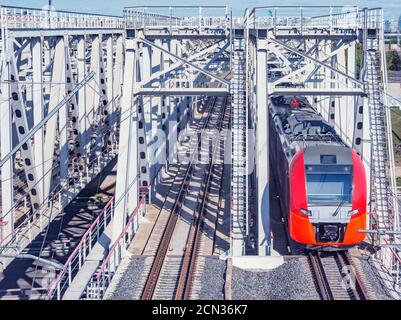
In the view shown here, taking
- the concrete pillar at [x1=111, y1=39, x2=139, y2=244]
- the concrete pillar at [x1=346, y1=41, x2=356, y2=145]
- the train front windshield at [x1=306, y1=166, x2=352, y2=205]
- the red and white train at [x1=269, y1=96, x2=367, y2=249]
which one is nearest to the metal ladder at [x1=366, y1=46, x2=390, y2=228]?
the red and white train at [x1=269, y1=96, x2=367, y2=249]

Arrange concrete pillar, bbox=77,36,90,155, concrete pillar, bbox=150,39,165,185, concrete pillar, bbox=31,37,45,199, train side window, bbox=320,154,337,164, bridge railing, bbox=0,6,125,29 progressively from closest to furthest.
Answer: train side window, bbox=320,154,337,164
bridge railing, bbox=0,6,125,29
concrete pillar, bbox=31,37,45,199
concrete pillar, bbox=77,36,90,155
concrete pillar, bbox=150,39,165,185

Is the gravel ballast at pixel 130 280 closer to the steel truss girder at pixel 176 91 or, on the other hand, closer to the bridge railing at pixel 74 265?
the bridge railing at pixel 74 265

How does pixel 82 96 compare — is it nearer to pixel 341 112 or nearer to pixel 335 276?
pixel 341 112

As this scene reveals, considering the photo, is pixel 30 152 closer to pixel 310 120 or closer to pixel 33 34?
pixel 33 34

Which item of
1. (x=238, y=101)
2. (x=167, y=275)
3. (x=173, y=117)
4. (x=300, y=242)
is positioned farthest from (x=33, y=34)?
(x=173, y=117)

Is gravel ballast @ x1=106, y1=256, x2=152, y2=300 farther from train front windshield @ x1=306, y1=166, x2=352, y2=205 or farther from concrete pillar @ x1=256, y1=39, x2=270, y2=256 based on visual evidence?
train front windshield @ x1=306, y1=166, x2=352, y2=205

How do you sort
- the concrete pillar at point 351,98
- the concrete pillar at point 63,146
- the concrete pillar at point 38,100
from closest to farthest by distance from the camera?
the concrete pillar at point 38,100, the concrete pillar at point 63,146, the concrete pillar at point 351,98

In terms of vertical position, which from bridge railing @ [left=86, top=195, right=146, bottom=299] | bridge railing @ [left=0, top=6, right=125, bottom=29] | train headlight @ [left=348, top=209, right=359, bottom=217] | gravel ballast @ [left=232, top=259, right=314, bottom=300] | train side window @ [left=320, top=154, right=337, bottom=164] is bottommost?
gravel ballast @ [left=232, top=259, right=314, bottom=300]

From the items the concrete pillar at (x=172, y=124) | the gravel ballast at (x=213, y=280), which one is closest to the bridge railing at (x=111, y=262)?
the gravel ballast at (x=213, y=280)
